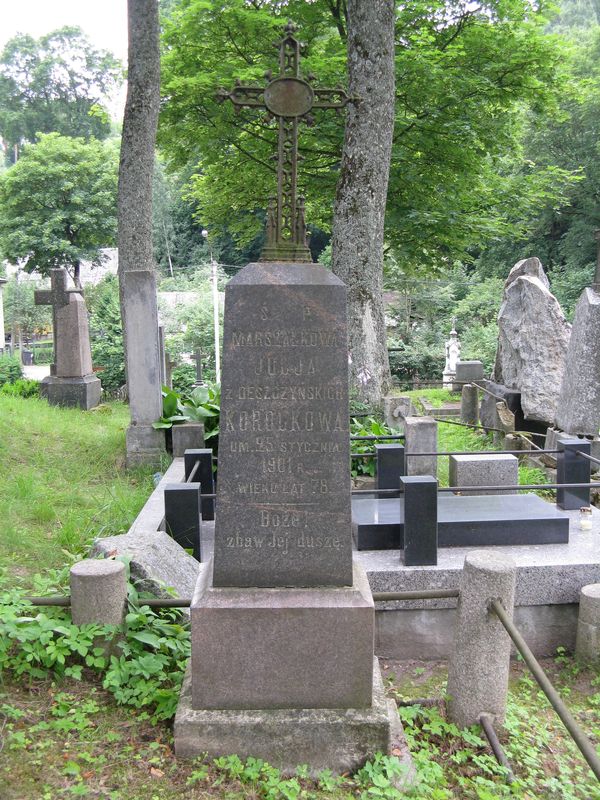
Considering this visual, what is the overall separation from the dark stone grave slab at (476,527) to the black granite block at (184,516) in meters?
1.30

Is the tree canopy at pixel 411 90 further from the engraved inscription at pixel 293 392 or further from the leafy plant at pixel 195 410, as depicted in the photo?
the engraved inscription at pixel 293 392

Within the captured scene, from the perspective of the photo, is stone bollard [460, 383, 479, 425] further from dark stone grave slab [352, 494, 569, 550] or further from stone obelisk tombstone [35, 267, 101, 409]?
stone obelisk tombstone [35, 267, 101, 409]

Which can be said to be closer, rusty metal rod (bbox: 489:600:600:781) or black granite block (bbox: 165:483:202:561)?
rusty metal rod (bbox: 489:600:600:781)

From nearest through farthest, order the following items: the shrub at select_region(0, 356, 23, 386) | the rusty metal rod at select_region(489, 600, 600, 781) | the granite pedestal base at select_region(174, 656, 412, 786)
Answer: the rusty metal rod at select_region(489, 600, 600, 781)
the granite pedestal base at select_region(174, 656, 412, 786)
the shrub at select_region(0, 356, 23, 386)

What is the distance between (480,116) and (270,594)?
14531mm

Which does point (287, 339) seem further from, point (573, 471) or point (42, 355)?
point (42, 355)

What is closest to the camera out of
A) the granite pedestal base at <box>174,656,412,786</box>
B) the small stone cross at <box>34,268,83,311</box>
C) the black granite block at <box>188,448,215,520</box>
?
the granite pedestal base at <box>174,656,412,786</box>

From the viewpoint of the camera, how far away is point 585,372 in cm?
922

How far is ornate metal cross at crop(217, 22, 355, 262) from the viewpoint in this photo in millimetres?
3787

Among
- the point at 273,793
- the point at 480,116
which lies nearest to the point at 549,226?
the point at 480,116

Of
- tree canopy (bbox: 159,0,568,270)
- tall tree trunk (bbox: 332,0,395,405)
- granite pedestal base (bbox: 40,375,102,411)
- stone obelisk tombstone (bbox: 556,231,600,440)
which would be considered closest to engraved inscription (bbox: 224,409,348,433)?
stone obelisk tombstone (bbox: 556,231,600,440)

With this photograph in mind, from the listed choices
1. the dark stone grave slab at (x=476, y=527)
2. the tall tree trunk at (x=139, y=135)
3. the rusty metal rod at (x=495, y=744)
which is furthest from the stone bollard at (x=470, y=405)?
the rusty metal rod at (x=495, y=744)

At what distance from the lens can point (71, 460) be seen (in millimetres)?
9422

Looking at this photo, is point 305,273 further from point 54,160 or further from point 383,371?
point 54,160
